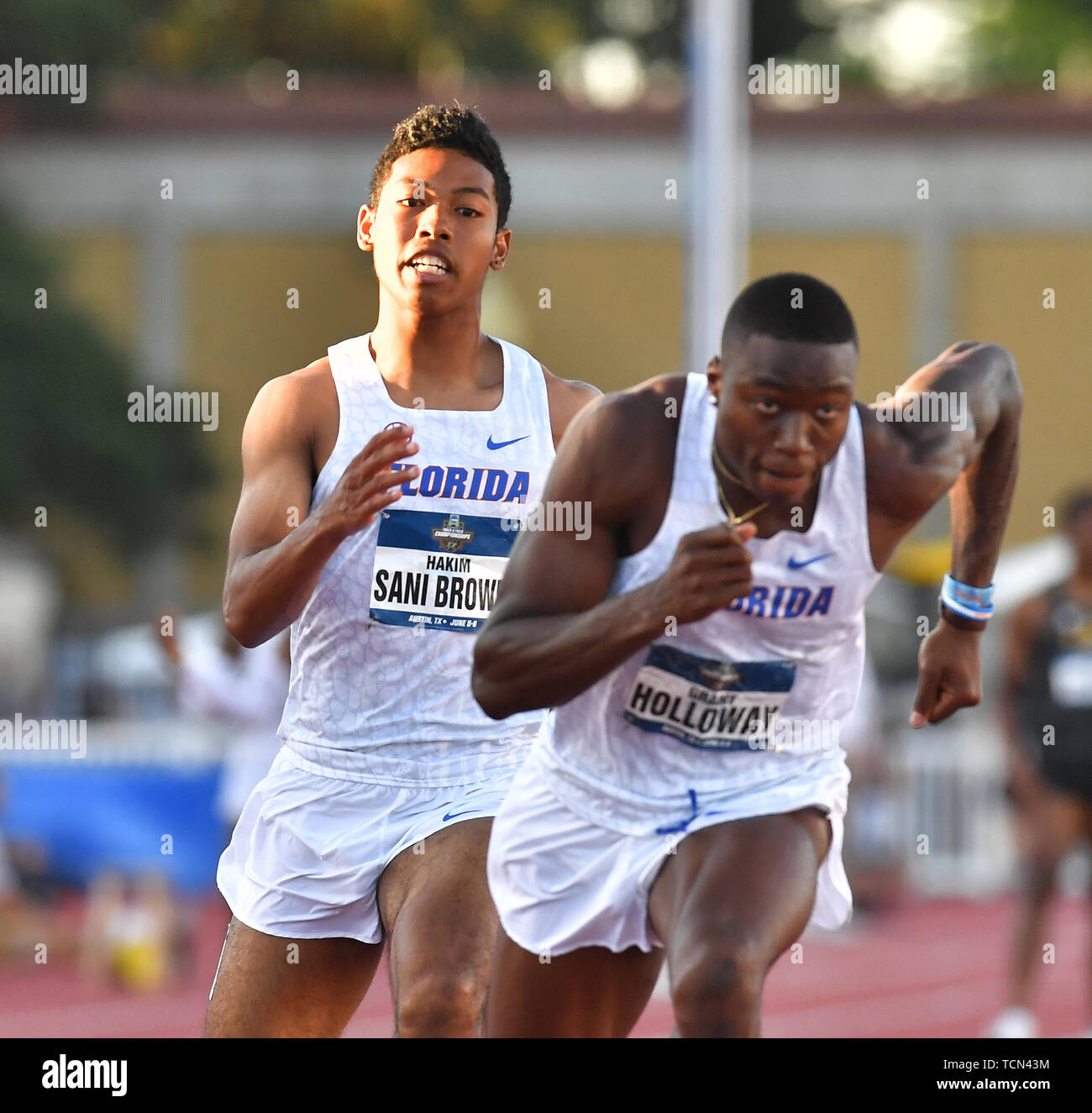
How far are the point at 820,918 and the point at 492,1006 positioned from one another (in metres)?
0.70

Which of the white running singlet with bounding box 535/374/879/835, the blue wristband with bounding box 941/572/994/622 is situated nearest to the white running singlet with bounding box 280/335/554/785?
the white running singlet with bounding box 535/374/879/835

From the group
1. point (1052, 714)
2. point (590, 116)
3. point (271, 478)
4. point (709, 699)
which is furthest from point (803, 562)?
point (590, 116)

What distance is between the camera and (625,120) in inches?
902

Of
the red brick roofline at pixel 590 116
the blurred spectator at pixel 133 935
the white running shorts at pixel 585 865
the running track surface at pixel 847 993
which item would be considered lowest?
the running track surface at pixel 847 993

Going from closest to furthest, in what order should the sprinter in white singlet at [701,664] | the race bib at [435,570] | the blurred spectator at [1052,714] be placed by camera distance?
the sprinter in white singlet at [701,664]
the race bib at [435,570]
the blurred spectator at [1052,714]

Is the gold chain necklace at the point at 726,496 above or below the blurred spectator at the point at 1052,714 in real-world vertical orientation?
above

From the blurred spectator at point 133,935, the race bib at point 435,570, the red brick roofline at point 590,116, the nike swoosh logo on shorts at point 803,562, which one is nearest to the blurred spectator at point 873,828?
the blurred spectator at point 133,935

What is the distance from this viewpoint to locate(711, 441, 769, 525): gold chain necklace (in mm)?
3859

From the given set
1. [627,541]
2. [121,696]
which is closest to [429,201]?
[627,541]

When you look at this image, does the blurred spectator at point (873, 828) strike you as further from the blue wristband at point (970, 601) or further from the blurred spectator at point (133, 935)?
the blue wristband at point (970, 601)

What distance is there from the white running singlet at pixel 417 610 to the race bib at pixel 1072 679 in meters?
5.52

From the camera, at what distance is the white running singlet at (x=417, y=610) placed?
15.0 ft

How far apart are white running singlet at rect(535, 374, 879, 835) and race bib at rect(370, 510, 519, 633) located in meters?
0.49

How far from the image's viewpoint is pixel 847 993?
11.6 m
